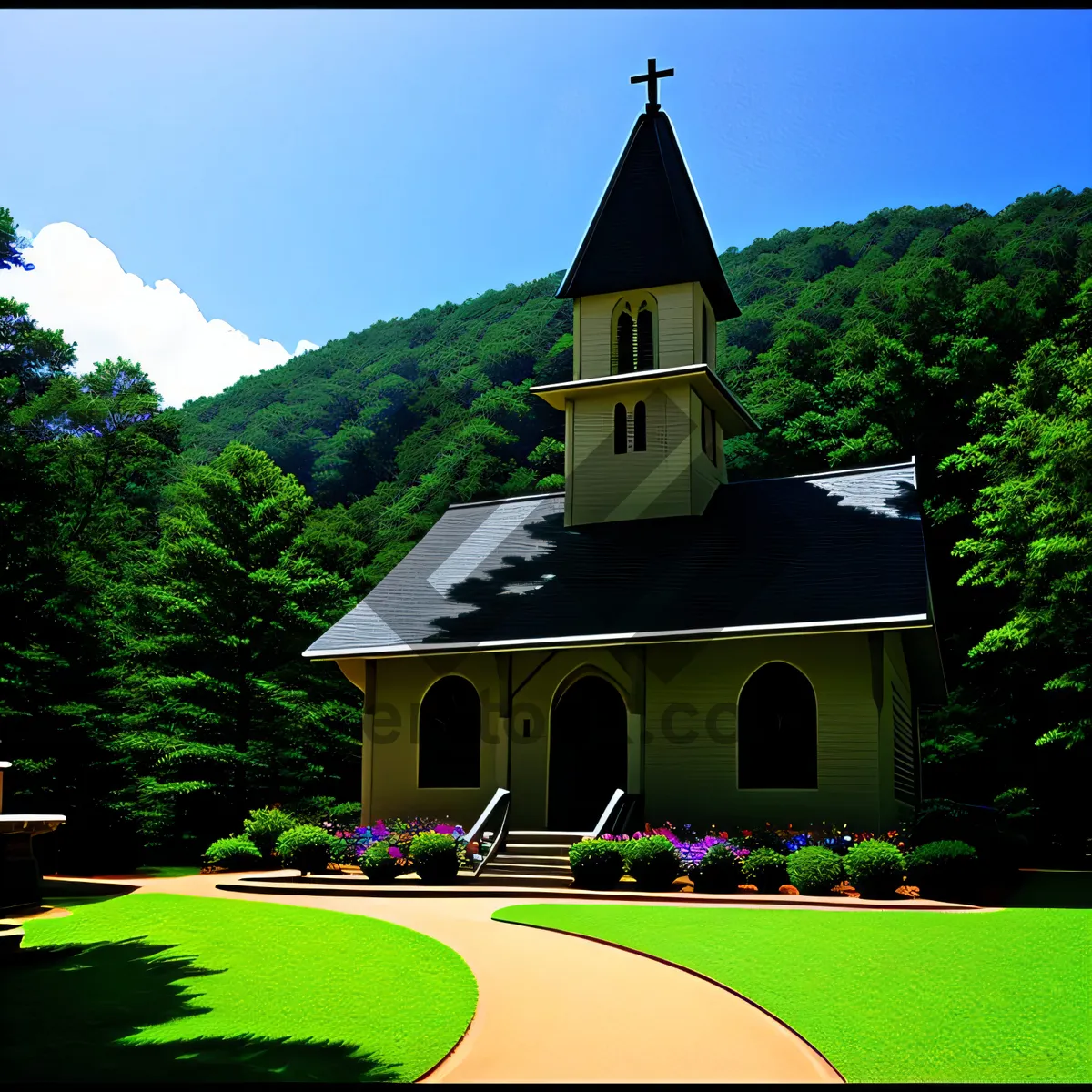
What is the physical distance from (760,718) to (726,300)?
11.6 meters

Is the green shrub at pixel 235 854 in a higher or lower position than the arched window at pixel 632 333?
lower

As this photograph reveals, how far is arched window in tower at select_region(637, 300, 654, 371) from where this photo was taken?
989 inches

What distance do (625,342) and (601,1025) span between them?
19517 mm

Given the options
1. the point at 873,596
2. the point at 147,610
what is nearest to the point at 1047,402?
the point at 873,596

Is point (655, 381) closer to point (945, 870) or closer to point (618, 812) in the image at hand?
point (618, 812)

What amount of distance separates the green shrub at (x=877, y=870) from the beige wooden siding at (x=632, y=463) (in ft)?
33.2

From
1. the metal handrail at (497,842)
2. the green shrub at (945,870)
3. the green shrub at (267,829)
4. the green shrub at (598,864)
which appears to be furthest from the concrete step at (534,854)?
the green shrub at (945,870)

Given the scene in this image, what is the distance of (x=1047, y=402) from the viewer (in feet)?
92.5

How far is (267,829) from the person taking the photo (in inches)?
802

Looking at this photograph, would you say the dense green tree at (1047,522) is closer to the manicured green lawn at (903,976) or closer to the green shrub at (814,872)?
the green shrub at (814,872)

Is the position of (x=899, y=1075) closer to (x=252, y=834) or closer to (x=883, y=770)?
(x=883, y=770)

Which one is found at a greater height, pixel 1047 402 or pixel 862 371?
pixel 862 371

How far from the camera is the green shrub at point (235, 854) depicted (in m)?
20.2

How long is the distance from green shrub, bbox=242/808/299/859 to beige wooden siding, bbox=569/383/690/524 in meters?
9.13
